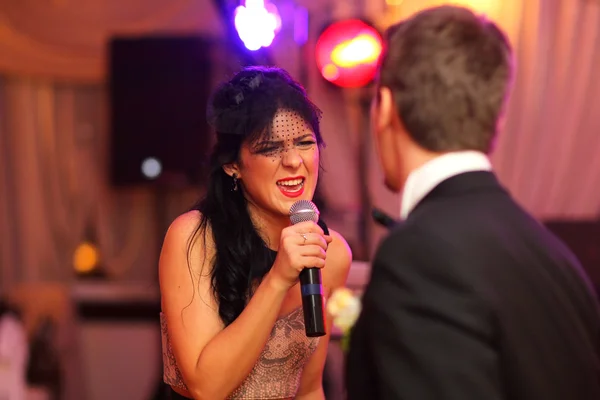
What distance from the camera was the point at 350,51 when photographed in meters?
4.65

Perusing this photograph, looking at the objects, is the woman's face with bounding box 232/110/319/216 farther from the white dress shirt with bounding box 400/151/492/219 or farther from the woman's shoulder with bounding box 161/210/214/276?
the white dress shirt with bounding box 400/151/492/219

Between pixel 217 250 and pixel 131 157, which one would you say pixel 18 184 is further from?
pixel 217 250

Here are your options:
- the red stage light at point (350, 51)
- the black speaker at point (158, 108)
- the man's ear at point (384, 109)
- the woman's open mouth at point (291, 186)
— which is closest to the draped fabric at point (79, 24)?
the black speaker at point (158, 108)

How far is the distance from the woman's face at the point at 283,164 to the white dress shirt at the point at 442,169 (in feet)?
1.98

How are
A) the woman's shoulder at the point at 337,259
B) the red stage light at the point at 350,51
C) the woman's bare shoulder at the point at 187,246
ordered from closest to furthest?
the woman's bare shoulder at the point at 187,246 → the woman's shoulder at the point at 337,259 → the red stage light at the point at 350,51

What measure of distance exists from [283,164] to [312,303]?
378mm

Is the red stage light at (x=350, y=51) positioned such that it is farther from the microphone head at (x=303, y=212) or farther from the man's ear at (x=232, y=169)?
the microphone head at (x=303, y=212)

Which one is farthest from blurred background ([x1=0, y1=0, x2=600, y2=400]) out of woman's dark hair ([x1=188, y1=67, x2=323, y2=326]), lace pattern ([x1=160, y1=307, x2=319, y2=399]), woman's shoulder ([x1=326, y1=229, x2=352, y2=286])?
woman's dark hair ([x1=188, y1=67, x2=323, y2=326])

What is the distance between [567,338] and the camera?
4.02 ft

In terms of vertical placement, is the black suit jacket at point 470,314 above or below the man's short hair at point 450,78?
below

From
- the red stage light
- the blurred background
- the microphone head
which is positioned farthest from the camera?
the blurred background

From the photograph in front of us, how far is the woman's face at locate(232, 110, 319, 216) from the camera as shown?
189 centimetres

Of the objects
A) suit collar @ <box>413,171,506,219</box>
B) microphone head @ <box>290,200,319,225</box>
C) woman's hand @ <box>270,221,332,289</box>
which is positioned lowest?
woman's hand @ <box>270,221,332,289</box>

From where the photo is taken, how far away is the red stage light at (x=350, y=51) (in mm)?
4613
